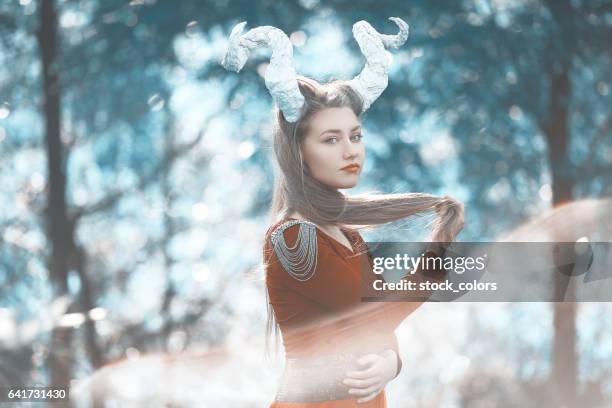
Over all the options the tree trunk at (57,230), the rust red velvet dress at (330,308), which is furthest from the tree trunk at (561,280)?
the tree trunk at (57,230)

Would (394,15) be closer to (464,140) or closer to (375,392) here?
(464,140)

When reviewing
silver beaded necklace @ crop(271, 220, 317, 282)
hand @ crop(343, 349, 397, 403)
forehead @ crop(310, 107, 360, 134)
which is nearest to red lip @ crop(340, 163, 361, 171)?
forehead @ crop(310, 107, 360, 134)

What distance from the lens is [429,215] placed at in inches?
107

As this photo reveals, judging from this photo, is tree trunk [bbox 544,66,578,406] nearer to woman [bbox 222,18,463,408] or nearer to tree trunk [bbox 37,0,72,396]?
woman [bbox 222,18,463,408]

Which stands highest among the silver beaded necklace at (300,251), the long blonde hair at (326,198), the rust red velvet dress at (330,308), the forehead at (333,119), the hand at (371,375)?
the forehead at (333,119)

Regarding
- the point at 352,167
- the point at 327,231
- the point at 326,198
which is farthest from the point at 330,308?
the point at 352,167

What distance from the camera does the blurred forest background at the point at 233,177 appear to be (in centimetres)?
272

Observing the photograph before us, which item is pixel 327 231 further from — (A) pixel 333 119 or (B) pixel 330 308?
(A) pixel 333 119

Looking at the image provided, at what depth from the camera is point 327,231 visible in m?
2.66

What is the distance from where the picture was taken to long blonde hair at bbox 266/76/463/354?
8.77 feet

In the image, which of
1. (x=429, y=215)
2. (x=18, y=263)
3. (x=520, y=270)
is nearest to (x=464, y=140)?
(x=429, y=215)

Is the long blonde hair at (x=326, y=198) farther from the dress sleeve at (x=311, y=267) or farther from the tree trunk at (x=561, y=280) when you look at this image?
the tree trunk at (x=561, y=280)

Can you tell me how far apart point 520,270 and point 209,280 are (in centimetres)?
110

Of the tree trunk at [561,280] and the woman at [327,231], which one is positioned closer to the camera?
the woman at [327,231]
